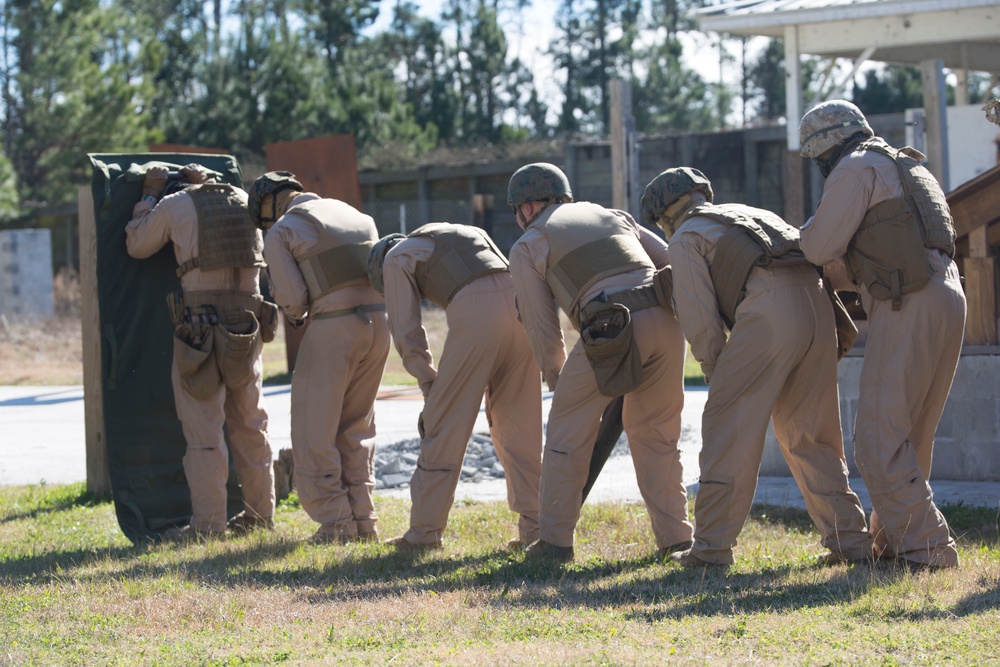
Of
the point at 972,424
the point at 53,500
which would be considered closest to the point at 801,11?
the point at 972,424

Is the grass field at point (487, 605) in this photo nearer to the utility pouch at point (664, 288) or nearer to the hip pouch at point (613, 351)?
the hip pouch at point (613, 351)

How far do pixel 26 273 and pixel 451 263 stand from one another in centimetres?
1932

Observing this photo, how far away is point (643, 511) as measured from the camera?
298 inches

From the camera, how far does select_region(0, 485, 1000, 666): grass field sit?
438 cm

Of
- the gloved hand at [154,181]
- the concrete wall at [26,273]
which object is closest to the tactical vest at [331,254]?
the gloved hand at [154,181]

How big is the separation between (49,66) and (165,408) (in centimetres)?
2245

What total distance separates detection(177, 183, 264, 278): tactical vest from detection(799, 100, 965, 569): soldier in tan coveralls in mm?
3295

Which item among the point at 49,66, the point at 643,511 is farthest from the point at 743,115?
the point at 643,511

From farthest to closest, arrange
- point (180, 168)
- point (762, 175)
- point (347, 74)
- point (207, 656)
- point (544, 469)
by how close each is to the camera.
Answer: point (347, 74), point (762, 175), point (180, 168), point (544, 469), point (207, 656)

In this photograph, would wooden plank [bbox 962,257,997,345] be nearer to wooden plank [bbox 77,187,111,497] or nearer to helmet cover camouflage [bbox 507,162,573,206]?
helmet cover camouflage [bbox 507,162,573,206]

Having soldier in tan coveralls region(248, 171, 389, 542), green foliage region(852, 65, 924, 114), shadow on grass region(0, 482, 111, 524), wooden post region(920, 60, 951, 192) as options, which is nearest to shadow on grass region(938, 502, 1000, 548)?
soldier in tan coveralls region(248, 171, 389, 542)

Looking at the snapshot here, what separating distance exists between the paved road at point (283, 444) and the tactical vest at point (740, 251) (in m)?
2.36

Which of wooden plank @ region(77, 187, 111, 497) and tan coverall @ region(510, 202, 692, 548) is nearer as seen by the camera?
tan coverall @ region(510, 202, 692, 548)

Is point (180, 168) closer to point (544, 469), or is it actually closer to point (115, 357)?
point (115, 357)
